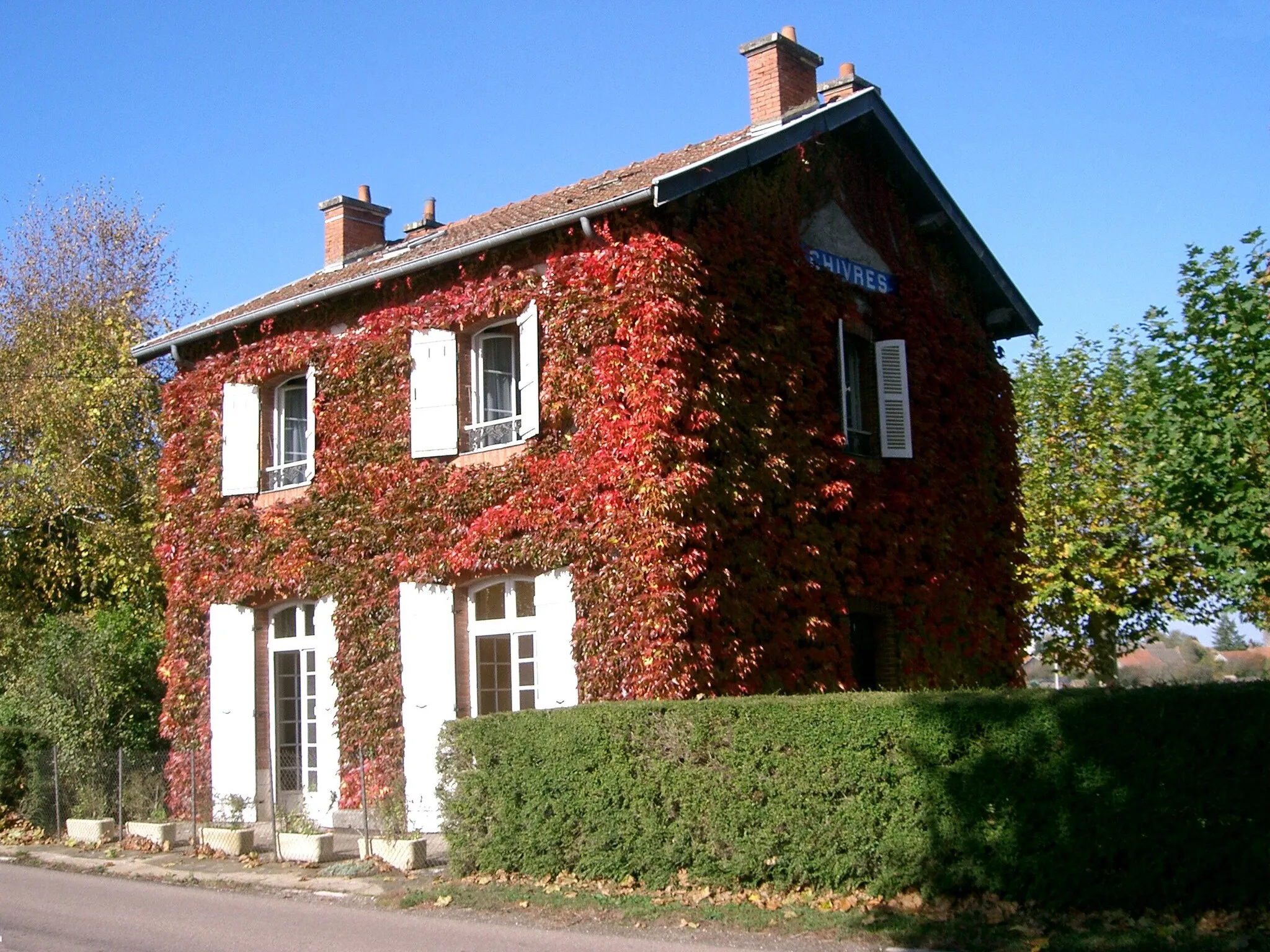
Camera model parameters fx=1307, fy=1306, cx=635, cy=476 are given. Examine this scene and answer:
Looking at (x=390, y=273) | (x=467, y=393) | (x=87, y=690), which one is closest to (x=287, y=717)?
(x=87, y=690)

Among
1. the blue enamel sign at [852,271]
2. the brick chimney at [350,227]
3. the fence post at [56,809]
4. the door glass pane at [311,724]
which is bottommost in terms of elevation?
the fence post at [56,809]

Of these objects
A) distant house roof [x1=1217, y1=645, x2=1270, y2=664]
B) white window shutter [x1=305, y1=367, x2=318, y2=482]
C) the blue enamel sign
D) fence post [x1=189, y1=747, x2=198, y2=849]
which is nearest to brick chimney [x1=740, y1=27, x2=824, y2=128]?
the blue enamel sign

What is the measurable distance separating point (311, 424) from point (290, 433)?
90 cm

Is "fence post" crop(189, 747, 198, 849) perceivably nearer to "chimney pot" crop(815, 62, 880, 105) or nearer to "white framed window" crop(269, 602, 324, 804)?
"white framed window" crop(269, 602, 324, 804)

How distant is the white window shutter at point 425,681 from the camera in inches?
543

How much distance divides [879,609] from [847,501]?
151 centimetres

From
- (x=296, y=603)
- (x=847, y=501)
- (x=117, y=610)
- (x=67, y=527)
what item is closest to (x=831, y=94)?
(x=847, y=501)

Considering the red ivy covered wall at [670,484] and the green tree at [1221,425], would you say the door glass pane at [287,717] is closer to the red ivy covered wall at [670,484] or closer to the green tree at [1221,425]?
the red ivy covered wall at [670,484]

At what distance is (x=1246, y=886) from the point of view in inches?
307

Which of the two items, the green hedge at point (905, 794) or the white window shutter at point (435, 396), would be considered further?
the white window shutter at point (435, 396)

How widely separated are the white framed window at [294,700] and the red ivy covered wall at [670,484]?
53cm

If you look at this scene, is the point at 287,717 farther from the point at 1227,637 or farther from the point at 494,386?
the point at 1227,637

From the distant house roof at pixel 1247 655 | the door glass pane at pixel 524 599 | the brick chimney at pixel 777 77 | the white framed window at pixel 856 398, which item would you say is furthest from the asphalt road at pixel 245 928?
the distant house roof at pixel 1247 655

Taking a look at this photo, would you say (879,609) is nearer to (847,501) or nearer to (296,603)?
(847,501)
